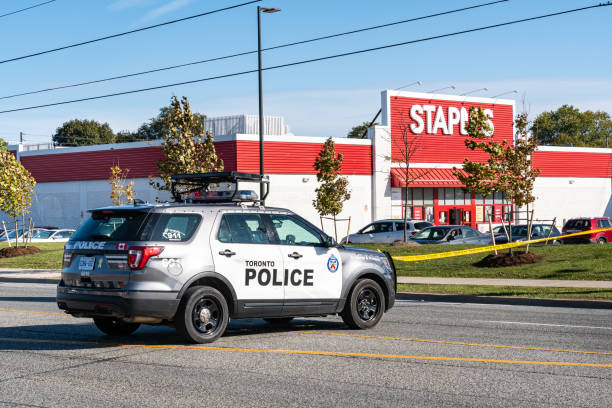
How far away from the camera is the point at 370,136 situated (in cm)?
4916

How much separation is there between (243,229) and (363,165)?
38.1 meters

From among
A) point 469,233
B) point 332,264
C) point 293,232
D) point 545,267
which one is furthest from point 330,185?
point 293,232

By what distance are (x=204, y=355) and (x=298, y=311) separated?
212cm

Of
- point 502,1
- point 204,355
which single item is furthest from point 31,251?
point 204,355

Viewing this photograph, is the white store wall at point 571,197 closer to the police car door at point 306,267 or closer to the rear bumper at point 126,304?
the police car door at point 306,267

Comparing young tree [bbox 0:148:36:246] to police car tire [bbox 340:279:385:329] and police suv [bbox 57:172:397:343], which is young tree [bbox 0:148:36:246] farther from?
police car tire [bbox 340:279:385:329]

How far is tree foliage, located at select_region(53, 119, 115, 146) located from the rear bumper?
10271 cm

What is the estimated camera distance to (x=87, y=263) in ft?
32.4

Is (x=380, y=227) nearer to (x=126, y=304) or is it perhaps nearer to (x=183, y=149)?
(x=183, y=149)

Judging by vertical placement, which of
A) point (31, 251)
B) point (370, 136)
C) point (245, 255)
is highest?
point (370, 136)

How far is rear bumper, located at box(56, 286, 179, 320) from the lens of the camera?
9.44 metres

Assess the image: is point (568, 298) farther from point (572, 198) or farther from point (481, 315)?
point (572, 198)

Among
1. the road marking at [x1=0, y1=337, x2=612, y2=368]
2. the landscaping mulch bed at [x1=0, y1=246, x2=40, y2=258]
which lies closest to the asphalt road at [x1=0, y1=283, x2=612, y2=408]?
the road marking at [x1=0, y1=337, x2=612, y2=368]

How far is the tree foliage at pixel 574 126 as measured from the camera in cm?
11569
